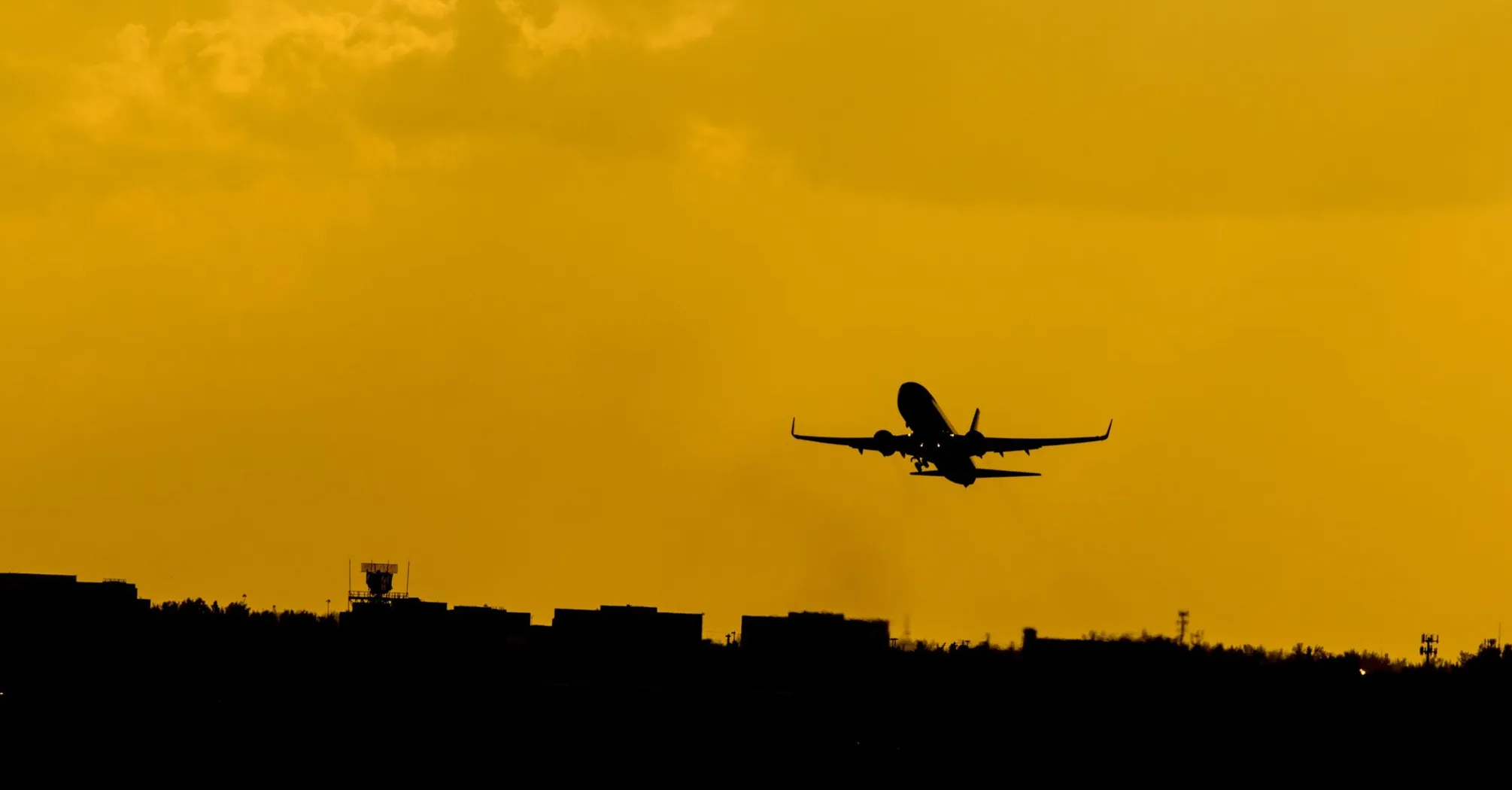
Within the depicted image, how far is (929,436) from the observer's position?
16088cm

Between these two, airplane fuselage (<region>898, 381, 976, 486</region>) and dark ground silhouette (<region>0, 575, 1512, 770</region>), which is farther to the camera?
airplane fuselage (<region>898, 381, 976, 486</region>)

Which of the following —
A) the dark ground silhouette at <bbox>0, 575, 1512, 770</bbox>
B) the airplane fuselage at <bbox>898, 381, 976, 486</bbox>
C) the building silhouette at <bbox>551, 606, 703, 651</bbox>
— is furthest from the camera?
the building silhouette at <bbox>551, 606, 703, 651</bbox>

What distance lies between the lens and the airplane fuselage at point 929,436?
16062cm

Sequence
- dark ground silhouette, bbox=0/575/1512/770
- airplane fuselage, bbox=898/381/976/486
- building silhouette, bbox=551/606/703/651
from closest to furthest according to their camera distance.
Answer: dark ground silhouette, bbox=0/575/1512/770 → airplane fuselage, bbox=898/381/976/486 → building silhouette, bbox=551/606/703/651

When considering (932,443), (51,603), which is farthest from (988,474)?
(51,603)

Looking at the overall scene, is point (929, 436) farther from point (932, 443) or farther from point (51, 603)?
point (51, 603)

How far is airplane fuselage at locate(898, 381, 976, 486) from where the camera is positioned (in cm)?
16062

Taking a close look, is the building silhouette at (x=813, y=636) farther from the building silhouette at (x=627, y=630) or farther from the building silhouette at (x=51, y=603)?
the building silhouette at (x=51, y=603)

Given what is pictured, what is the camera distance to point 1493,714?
147 m

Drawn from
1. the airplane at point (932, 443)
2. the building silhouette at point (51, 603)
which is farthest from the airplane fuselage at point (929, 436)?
the building silhouette at point (51, 603)

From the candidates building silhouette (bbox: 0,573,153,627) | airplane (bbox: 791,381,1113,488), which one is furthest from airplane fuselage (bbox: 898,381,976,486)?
building silhouette (bbox: 0,573,153,627)

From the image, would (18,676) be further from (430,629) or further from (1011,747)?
(1011,747)

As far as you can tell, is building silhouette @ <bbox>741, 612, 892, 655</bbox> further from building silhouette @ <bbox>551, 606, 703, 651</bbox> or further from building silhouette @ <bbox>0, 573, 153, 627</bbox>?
building silhouette @ <bbox>0, 573, 153, 627</bbox>

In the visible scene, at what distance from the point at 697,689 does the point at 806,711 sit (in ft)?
52.4
